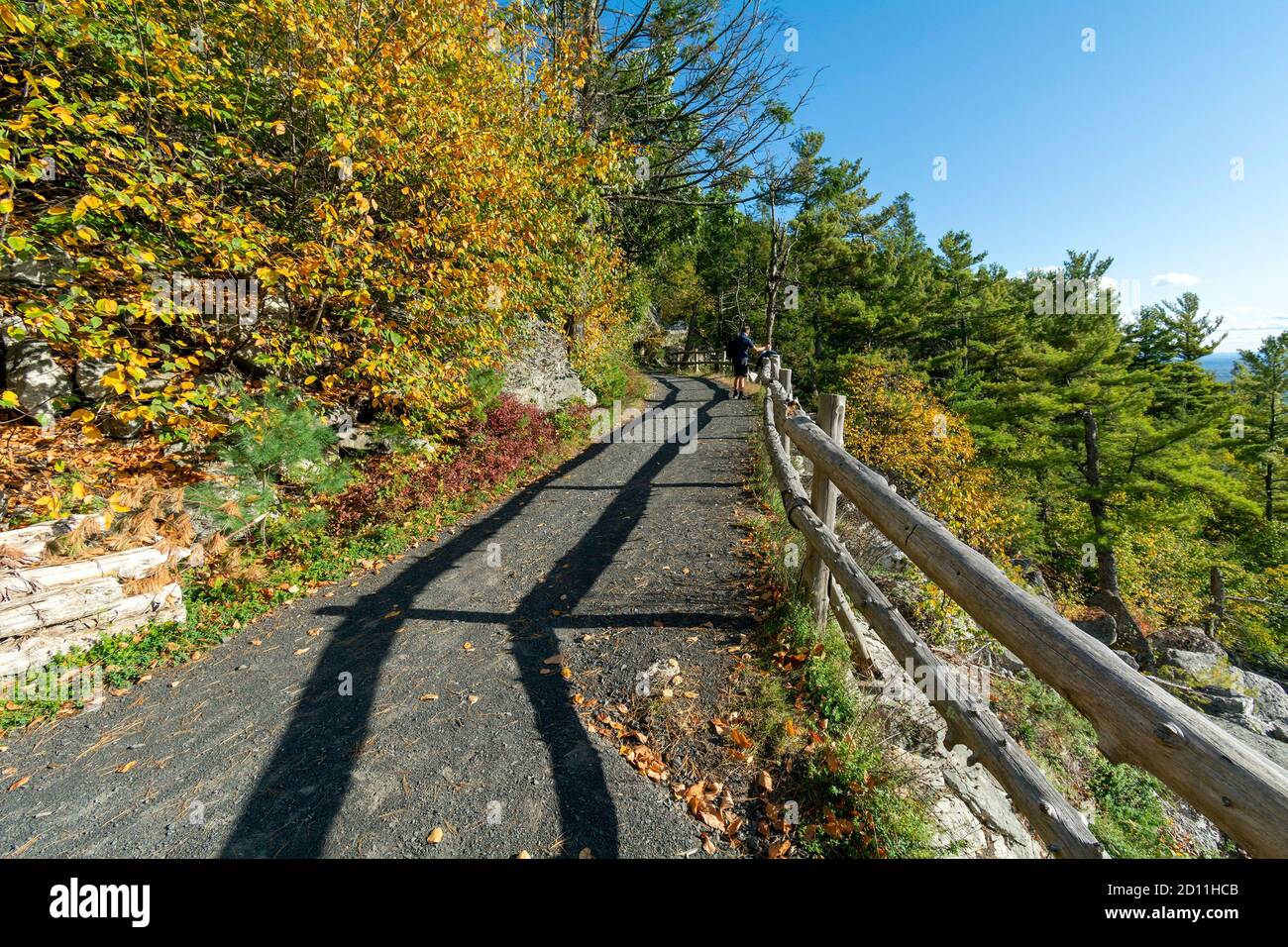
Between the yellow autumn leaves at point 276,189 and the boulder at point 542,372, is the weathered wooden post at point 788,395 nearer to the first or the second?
the yellow autumn leaves at point 276,189

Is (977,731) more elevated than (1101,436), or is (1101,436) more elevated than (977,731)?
A: (1101,436)

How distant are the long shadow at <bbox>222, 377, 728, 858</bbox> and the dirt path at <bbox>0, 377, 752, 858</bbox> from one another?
0.01 m

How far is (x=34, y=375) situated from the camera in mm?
5453

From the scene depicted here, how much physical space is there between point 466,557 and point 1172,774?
6060 mm

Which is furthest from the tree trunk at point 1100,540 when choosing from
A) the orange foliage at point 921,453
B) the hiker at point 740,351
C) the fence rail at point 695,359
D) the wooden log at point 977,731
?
the wooden log at point 977,731

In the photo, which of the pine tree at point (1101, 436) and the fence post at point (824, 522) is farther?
the pine tree at point (1101, 436)

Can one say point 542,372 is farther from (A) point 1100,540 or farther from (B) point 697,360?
(B) point 697,360

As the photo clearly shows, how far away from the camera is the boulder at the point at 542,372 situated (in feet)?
36.5

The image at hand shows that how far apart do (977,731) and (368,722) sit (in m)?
3.81

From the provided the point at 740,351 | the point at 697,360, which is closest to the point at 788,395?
the point at 740,351

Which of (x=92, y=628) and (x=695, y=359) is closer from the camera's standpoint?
(x=92, y=628)

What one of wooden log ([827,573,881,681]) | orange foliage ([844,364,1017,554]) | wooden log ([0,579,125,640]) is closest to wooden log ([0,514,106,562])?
wooden log ([0,579,125,640])
